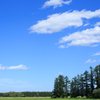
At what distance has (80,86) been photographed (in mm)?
68750

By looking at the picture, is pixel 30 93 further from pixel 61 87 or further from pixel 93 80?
pixel 93 80

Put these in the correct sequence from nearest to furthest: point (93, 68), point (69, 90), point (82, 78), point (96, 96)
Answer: point (96, 96)
point (93, 68)
point (82, 78)
point (69, 90)

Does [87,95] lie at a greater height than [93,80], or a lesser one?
lesser

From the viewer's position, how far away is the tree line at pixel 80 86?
60.7 meters

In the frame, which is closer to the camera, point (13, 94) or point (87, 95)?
point (87, 95)

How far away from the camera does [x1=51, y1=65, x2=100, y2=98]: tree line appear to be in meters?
60.7

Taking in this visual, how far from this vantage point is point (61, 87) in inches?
2955

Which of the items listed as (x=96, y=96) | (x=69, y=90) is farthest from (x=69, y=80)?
(x=96, y=96)

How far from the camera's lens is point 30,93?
110 m

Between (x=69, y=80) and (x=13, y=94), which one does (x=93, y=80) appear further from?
(x=13, y=94)

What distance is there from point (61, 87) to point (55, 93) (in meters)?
4.08

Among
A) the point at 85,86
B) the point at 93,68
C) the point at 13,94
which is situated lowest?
the point at 13,94

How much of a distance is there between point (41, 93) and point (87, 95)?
5100 cm

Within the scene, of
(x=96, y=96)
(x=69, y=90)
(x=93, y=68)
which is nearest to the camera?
(x=96, y=96)
